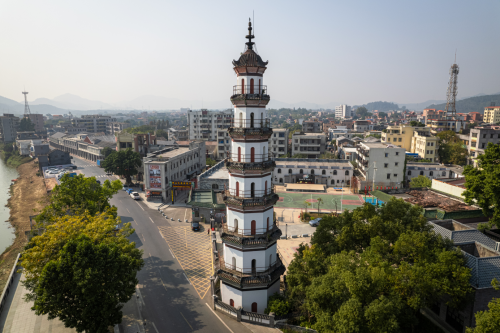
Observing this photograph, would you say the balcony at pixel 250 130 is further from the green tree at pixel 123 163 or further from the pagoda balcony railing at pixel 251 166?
the green tree at pixel 123 163

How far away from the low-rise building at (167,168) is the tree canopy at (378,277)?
1811 inches

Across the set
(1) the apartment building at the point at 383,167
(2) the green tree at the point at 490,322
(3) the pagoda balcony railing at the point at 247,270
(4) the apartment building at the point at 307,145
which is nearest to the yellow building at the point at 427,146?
(1) the apartment building at the point at 383,167

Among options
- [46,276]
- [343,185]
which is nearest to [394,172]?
[343,185]

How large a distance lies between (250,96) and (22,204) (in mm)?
77128

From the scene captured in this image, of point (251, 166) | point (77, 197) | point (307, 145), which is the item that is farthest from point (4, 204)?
point (307, 145)

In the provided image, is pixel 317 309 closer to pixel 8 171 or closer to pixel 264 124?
pixel 264 124

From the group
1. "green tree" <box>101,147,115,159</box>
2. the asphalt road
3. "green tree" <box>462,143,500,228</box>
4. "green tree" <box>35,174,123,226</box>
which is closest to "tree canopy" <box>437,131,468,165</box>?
"green tree" <box>462,143,500,228</box>

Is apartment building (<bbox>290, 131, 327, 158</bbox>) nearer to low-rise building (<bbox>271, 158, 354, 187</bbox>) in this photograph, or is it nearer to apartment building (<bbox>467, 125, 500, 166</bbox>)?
low-rise building (<bbox>271, 158, 354, 187</bbox>)

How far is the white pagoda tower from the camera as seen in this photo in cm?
2739

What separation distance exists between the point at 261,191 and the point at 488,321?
1830 cm

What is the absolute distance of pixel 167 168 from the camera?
69938 millimetres

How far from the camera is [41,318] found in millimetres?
30391

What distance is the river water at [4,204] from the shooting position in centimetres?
5626

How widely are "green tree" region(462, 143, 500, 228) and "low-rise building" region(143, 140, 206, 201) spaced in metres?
56.7
